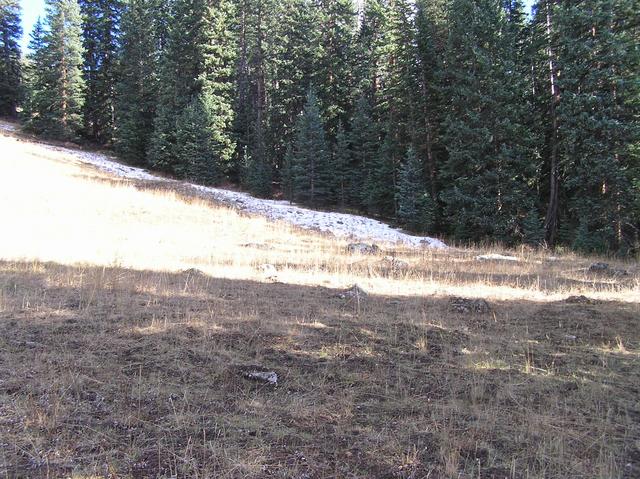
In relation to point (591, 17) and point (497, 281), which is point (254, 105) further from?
point (497, 281)

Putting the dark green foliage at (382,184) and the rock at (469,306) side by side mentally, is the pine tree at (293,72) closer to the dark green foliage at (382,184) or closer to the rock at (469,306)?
the dark green foliage at (382,184)

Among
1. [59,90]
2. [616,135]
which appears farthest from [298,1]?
[616,135]

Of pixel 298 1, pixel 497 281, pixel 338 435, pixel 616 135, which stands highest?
pixel 298 1

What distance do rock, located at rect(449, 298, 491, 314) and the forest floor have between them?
3 centimetres

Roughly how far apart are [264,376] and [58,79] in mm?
42387

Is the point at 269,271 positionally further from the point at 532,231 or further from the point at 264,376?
the point at 532,231

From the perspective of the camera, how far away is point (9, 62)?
164ft

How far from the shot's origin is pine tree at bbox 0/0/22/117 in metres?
48.9

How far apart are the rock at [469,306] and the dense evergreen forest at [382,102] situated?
14.2 meters

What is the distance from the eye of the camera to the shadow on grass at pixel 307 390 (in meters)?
2.73

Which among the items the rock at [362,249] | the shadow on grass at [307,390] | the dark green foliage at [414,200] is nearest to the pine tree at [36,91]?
the dark green foliage at [414,200]

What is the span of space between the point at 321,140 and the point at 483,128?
11912 mm

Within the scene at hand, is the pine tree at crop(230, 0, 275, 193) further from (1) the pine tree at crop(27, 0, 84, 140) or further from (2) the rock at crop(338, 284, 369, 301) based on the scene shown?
(2) the rock at crop(338, 284, 369, 301)

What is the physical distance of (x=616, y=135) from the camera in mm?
17656
